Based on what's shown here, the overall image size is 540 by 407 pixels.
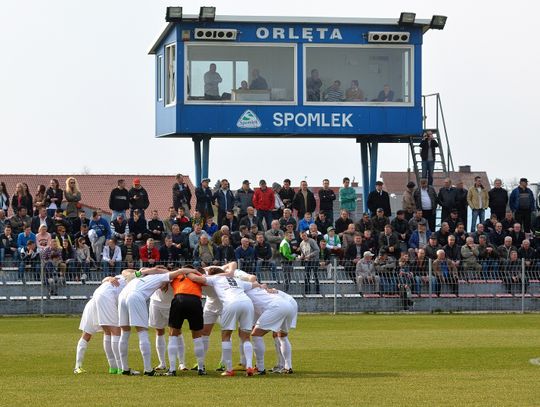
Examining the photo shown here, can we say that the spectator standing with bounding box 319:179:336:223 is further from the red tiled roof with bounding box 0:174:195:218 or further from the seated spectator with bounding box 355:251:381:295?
the red tiled roof with bounding box 0:174:195:218

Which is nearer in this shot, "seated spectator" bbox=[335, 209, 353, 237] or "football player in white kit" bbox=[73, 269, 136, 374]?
"football player in white kit" bbox=[73, 269, 136, 374]

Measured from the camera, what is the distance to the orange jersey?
18.3m

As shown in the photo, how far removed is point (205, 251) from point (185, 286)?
14.4m

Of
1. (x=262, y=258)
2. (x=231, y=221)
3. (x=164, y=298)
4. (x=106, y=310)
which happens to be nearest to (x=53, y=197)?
(x=231, y=221)

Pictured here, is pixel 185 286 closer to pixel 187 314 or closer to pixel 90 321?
pixel 187 314

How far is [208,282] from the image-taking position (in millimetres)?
18562

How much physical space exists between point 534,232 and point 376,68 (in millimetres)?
7730

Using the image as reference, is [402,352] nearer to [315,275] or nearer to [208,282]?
[208,282]

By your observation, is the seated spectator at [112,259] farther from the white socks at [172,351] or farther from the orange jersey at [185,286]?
the white socks at [172,351]

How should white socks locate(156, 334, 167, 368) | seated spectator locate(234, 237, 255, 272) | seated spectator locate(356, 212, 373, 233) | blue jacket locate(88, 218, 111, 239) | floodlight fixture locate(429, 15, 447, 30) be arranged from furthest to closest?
1. floodlight fixture locate(429, 15, 447, 30)
2. seated spectator locate(356, 212, 373, 233)
3. blue jacket locate(88, 218, 111, 239)
4. seated spectator locate(234, 237, 255, 272)
5. white socks locate(156, 334, 167, 368)

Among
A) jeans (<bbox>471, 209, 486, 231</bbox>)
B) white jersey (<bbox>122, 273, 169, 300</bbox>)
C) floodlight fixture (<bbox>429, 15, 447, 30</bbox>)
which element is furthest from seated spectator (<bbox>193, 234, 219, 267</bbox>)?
white jersey (<bbox>122, 273, 169, 300</bbox>)

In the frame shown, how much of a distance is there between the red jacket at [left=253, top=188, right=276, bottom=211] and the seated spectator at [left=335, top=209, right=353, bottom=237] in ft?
6.23

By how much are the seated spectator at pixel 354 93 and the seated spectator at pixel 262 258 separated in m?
8.55

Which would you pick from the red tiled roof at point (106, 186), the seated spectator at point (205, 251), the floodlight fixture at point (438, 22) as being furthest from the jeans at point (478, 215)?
the red tiled roof at point (106, 186)
